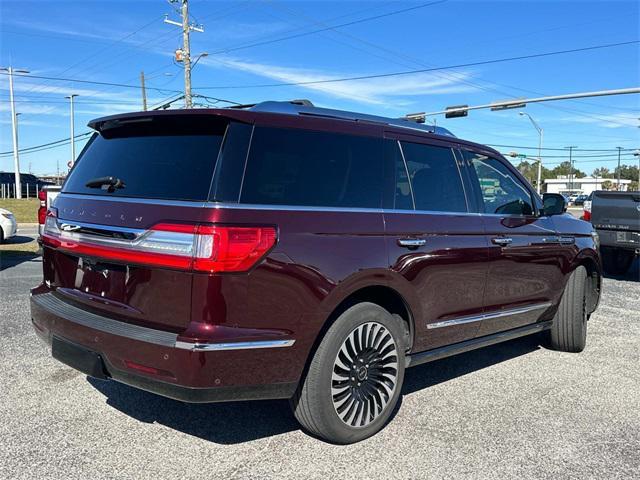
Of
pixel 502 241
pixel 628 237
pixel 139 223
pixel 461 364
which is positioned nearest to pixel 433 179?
pixel 502 241

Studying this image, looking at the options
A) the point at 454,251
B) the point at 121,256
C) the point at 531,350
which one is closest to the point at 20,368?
the point at 121,256

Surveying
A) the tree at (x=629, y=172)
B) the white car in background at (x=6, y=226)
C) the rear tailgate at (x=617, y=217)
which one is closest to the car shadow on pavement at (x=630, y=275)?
the rear tailgate at (x=617, y=217)

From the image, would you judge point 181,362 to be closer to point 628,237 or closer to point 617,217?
point 628,237

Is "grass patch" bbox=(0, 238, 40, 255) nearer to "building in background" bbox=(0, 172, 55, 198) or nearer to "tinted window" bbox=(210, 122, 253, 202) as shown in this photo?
"tinted window" bbox=(210, 122, 253, 202)

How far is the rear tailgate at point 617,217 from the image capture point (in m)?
9.77

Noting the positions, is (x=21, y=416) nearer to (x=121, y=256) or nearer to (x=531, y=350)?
(x=121, y=256)

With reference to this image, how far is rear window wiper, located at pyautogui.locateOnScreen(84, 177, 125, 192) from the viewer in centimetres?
339

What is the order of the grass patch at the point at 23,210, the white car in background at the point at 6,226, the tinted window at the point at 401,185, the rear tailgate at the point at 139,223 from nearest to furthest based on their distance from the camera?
the rear tailgate at the point at 139,223 < the tinted window at the point at 401,185 < the white car in background at the point at 6,226 < the grass patch at the point at 23,210

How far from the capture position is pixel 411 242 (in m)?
3.80

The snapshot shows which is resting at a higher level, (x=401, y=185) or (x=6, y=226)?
(x=401, y=185)

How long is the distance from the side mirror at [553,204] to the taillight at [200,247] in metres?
3.38

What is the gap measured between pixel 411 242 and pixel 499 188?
154 centimetres

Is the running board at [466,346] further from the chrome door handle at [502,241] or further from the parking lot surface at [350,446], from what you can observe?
the chrome door handle at [502,241]

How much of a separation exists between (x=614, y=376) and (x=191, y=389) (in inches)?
150
